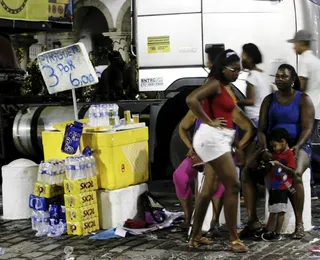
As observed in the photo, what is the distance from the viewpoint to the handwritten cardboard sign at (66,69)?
8.66 metres

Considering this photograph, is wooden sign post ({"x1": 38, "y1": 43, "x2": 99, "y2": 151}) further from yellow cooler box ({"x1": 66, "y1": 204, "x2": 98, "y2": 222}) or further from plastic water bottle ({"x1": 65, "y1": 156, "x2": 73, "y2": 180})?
yellow cooler box ({"x1": 66, "y1": 204, "x2": 98, "y2": 222})

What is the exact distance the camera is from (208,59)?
9.35m

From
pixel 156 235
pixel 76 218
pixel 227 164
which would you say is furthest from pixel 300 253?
pixel 76 218

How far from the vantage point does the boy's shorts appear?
7.40 metres

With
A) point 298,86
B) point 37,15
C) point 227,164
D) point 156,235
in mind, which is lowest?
point 156,235

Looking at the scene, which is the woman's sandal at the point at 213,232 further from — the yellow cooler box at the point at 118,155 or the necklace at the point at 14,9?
the necklace at the point at 14,9

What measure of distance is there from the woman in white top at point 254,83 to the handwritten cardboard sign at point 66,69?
1.84 meters

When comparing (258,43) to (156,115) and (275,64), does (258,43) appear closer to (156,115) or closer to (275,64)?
(275,64)

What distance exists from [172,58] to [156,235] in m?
2.69

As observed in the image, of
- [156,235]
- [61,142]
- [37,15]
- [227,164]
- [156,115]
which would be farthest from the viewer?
[37,15]

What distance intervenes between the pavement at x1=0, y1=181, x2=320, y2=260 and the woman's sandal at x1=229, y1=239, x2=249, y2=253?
5 cm

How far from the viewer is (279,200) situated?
24.3ft

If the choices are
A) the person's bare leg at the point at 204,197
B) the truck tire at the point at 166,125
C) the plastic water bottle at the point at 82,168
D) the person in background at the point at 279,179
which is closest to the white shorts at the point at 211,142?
the person's bare leg at the point at 204,197

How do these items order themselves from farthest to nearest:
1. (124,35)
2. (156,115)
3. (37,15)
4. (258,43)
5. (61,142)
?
(124,35)
(37,15)
(156,115)
(258,43)
(61,142)
